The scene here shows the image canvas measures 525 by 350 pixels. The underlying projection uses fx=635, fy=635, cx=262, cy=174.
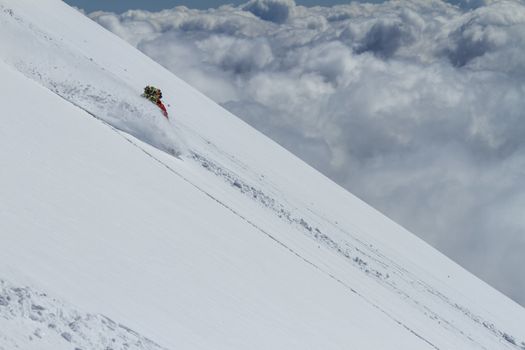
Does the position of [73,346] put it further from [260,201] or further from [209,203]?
[260,201]

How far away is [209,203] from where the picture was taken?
1152cm

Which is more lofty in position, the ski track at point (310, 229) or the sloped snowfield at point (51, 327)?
the ski track at point (310, 229)

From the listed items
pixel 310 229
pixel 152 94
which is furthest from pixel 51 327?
pixel 152 94

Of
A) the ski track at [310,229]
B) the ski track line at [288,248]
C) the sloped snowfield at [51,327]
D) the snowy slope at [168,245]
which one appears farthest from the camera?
the ski track at [310,229]

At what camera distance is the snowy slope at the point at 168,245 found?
5.89 metres

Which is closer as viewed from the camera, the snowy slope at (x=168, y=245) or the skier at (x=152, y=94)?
the snowy slope at (x=168, y=245)

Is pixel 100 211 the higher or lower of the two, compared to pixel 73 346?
higher

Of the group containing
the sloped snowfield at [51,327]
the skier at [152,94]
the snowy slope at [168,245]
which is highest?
the skier at [152,94]

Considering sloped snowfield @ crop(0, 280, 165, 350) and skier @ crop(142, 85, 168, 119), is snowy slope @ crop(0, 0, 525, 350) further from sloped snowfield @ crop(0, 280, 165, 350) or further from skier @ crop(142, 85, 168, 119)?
skier @ crop(142, 85, 168, 119)

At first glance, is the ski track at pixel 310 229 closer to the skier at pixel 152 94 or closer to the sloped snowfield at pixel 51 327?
the skier at pixel 152 94

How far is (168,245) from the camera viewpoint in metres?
7.98

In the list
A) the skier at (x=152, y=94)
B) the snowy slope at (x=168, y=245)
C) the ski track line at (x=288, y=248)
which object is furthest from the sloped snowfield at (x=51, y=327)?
the skier at (x=152, y=94)

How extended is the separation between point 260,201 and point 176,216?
24.3 ft

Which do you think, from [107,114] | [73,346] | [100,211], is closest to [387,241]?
[107,114]
